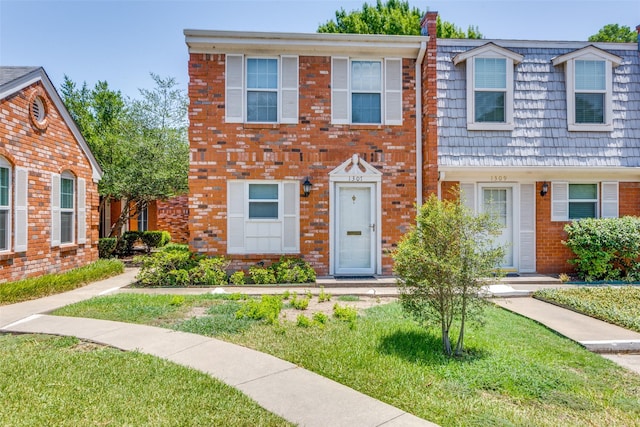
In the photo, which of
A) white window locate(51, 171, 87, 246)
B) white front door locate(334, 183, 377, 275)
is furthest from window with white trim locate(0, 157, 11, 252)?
white front door locate(334, 183, 377, 275)

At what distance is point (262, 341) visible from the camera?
15.8 ft

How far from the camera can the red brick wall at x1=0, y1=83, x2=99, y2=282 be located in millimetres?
7766

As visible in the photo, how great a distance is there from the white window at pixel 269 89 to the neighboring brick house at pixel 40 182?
14.9ft

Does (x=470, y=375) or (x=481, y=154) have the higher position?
(x=481, y=154)

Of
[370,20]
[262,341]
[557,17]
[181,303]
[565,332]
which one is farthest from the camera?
[370,20]

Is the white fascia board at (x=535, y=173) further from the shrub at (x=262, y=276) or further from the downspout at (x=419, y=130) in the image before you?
the shrub at (x=262, y=276)

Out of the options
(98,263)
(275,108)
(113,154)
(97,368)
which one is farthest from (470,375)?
(113,154)

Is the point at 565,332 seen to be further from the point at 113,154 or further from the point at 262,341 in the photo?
the point at 113,154

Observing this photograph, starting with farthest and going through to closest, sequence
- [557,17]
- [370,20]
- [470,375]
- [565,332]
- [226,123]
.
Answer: [370,20] → [557,17] → [226,123] → [565,332] → [470,375]

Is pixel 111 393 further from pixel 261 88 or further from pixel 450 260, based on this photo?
pixel 261 88

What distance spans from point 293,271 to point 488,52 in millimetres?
7588

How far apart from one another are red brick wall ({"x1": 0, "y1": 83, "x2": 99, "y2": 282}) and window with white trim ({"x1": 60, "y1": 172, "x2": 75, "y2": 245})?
23cm

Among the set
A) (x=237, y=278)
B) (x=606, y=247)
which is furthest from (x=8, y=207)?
(x=606, y=247)

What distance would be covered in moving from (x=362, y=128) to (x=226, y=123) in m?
3.49
